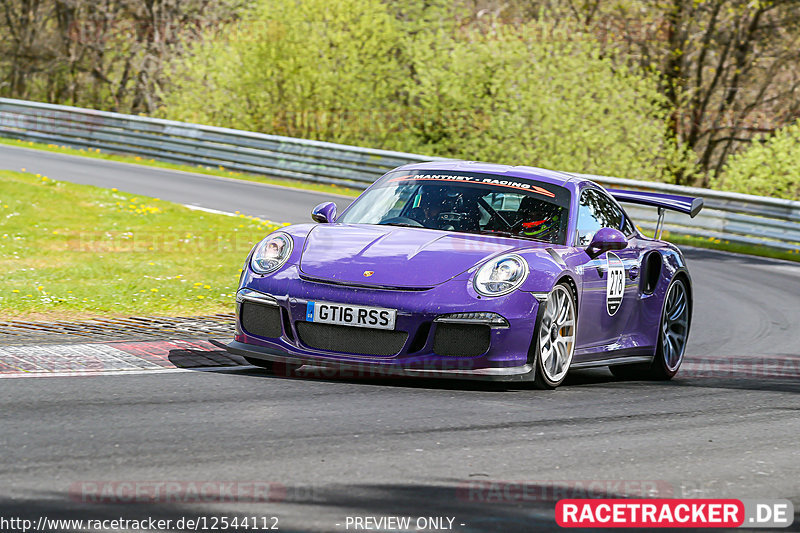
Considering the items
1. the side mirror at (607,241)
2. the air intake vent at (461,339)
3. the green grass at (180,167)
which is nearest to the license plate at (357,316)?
the air intake vent at (461,339)

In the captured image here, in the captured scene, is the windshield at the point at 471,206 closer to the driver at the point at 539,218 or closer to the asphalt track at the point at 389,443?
the driver at the point at 539,218

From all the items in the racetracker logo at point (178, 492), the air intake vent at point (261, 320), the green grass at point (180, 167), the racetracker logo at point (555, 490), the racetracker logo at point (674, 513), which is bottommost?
the green grass at point (180, 167)

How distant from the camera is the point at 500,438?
5613 mm

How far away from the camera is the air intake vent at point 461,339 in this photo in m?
6.74

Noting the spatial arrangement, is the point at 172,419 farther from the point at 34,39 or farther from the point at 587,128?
the point at 34,39

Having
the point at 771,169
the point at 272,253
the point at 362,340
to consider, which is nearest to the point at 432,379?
the point at 362,340

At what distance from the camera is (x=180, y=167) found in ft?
86.7

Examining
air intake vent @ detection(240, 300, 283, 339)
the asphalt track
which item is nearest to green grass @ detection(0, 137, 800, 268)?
the asphalt track

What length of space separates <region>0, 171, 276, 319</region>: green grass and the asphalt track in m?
3.23

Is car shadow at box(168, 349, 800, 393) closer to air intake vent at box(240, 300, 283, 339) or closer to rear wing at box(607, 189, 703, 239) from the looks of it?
air intake vent at box(240, 300, 283, 339)

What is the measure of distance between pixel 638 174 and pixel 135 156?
11455mm

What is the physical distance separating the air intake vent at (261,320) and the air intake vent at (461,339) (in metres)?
0.94

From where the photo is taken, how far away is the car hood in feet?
22.5

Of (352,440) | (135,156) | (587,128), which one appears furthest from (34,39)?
(352,440)
